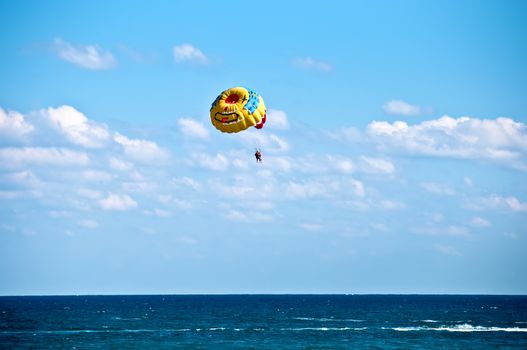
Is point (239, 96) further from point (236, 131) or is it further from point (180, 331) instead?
point (180, 331)

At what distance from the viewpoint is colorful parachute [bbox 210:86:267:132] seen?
48469 millimetres

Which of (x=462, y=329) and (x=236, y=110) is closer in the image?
(x=236, y=110)

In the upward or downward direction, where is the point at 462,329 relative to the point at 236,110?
downward

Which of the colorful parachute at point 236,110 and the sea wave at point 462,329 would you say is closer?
the colorful parachute at point 236,110

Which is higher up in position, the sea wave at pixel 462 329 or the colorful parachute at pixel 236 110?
the colorful parachute at pixel 236 110

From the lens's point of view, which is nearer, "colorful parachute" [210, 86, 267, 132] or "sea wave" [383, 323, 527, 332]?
"colorful parachute" [210, 86, 267, 132]

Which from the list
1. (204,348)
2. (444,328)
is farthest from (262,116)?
(444,328)

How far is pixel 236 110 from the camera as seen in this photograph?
159 feet

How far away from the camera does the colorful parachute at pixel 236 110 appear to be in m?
48.5

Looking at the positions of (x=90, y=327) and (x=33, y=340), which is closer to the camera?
(x=33, y=340)

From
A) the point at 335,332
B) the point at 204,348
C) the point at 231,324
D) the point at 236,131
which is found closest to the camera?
the point at 236,131

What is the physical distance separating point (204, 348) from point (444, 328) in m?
36.4

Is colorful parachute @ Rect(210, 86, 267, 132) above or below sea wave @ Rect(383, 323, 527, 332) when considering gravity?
above

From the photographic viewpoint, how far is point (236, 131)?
49.3 m
